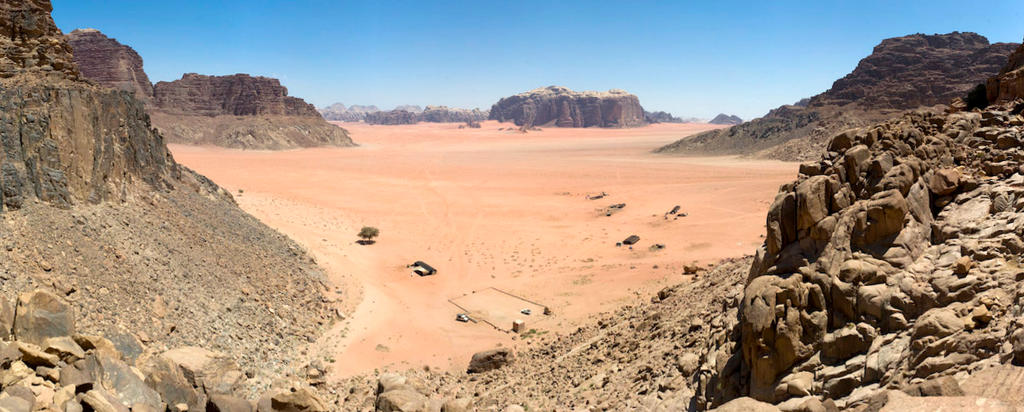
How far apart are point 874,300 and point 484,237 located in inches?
1014

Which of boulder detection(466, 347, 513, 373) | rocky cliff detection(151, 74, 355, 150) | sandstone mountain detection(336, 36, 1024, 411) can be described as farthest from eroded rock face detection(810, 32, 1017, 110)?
rocky cliff detection(151, 74, 355, 150)

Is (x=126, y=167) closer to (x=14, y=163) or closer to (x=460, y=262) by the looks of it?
(x=14, y=163)

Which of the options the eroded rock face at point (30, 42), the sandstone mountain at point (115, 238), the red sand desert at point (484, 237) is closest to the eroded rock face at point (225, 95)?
the red sand desert at point (484, 237)

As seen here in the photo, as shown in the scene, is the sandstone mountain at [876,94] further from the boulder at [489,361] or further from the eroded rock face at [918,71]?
the boulder at [489,361]

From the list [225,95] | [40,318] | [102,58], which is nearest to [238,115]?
[225,95]

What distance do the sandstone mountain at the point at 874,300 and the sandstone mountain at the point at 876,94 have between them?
60.7 metres

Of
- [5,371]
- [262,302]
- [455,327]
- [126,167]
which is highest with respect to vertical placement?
[126,167]

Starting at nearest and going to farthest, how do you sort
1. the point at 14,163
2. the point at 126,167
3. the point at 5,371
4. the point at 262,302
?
the point at 5,371 → the point at 14,163 → the point at 262,302 → the point at 126,167

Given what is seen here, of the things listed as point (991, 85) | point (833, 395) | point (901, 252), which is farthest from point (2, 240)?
point (991, 85)

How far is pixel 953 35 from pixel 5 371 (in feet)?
368

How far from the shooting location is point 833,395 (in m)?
6.84

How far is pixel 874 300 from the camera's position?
7172 mm

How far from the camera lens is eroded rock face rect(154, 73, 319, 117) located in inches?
4237

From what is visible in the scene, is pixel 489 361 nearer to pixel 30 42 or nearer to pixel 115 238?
pixel 115 238
